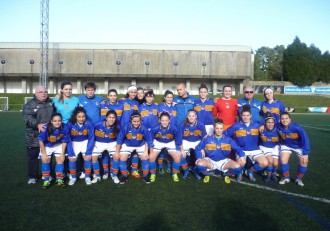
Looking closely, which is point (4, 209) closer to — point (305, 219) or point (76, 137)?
point (76, 137)

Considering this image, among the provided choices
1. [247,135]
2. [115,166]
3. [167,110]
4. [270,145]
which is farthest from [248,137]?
[115,166]

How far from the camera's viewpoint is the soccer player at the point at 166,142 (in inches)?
185

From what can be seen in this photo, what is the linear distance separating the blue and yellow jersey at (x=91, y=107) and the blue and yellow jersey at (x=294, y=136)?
3.42 metres

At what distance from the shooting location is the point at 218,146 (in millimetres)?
4676

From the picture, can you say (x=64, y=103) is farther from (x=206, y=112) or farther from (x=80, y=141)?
(x=206, y=112)

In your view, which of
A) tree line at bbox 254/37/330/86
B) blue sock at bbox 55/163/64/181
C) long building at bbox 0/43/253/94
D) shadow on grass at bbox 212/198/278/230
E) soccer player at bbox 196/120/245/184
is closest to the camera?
shadow on grass at bbox 212/198/278/230

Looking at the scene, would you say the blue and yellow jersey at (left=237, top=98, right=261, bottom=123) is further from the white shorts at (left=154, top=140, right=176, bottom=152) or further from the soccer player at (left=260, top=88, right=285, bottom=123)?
the white shorts at (left=154, top=140, right=176, bottom=152)

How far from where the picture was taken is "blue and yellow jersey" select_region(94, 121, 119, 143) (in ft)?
15.3

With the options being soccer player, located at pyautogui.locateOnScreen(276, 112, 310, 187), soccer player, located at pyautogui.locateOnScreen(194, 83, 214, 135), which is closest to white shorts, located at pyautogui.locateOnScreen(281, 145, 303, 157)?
soccer player, located at pyautogui.locateOnScreen(276, 112, 310, 187)

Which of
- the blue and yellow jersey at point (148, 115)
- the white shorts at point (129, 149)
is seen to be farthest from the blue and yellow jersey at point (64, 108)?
the blue and yellow jersey at point (148, 115)

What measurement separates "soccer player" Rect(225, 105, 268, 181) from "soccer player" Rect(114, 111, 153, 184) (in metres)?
1.64

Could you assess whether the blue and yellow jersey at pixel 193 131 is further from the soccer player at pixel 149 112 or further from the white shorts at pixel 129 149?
the white shorts at pixel 129 149

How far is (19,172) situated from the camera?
5.00m

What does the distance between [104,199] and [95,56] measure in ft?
95.4
